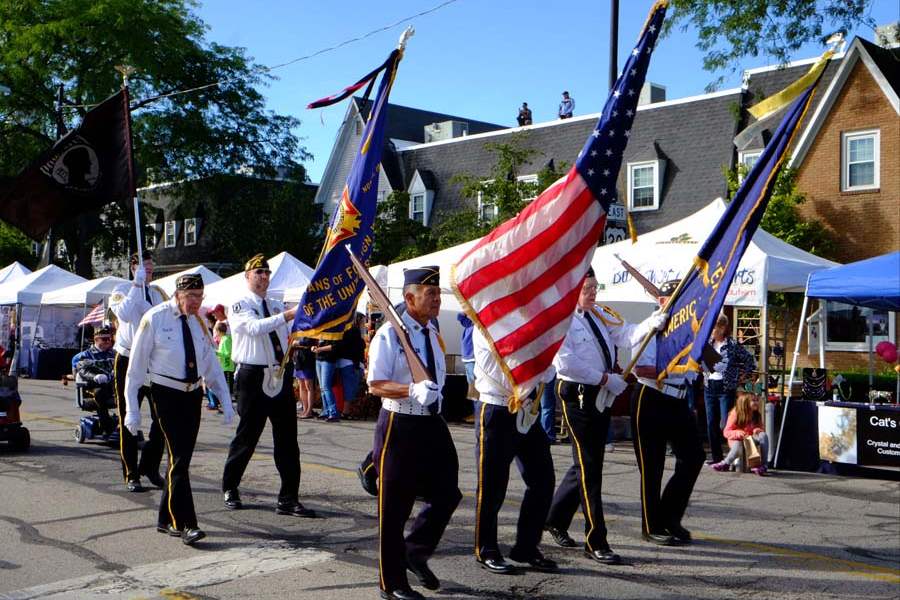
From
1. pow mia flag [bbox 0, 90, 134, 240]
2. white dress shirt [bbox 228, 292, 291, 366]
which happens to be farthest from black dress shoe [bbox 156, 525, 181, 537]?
pow mia flag [bbox 0, 90, 134, 240]

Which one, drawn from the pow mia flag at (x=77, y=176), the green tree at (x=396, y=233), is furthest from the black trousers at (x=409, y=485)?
the green tree at (x=396, y=233)

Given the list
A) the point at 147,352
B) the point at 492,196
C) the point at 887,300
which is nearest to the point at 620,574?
the point at 147,352

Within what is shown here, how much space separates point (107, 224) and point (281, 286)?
22.3 m

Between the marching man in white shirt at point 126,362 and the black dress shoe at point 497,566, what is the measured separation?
3.68 m

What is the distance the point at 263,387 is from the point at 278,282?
41.1 feet

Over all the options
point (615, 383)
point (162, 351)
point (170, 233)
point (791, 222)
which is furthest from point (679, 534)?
point (170, 233)

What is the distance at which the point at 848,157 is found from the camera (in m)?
24.8

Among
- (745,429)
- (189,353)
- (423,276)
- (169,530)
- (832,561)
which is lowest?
(832,561)

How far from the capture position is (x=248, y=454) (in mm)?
7922

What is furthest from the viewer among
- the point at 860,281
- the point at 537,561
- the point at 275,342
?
the point at 860,281

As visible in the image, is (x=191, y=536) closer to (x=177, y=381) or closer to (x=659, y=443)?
(x=177, y=381)

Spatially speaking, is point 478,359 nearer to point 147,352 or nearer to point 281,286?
point 147,352

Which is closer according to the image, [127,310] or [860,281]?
[127,310]

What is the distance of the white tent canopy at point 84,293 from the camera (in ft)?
81.8
